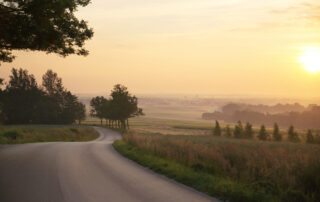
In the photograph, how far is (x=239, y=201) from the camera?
24.4 ft

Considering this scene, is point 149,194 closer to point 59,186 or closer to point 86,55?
point 59,186

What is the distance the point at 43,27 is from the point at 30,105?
90.2 m

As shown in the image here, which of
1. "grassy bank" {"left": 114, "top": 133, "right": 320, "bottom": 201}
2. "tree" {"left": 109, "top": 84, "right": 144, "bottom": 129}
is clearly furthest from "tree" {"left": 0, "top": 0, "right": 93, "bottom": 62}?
"tree" {"left": 109, "top": 84, "right": 144, "bottom": 129}

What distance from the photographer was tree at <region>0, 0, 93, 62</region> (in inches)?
469

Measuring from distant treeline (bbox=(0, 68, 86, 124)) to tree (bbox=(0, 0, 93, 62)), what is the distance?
8335 centimetres

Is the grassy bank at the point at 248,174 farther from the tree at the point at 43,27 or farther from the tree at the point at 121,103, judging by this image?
the tree at the point at 121,103

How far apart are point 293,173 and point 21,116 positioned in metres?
97.2

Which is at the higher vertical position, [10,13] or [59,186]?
[10,13]

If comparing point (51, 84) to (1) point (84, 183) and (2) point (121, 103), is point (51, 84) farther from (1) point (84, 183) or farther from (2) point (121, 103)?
(1) point (84, 183)

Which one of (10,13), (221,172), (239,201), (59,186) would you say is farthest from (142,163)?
(10,13)

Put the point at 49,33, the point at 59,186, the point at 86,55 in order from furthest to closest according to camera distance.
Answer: the point at 86,55 < the point at 49,33 < the point at 59,186

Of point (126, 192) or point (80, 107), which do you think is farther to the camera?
point (80, 107)

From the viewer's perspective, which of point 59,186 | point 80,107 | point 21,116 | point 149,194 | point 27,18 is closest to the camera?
point 149,194

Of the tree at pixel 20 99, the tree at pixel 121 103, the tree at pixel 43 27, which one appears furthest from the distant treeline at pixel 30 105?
the tree at pixel 43 27
